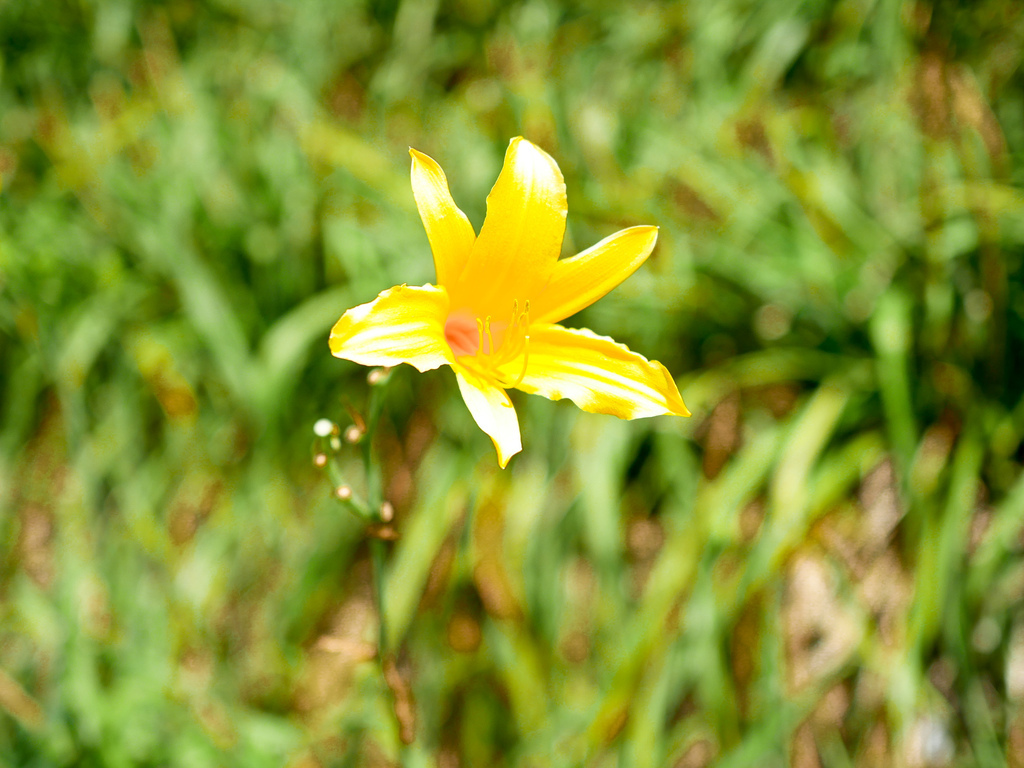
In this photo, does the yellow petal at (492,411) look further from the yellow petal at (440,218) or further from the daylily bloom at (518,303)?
the yellow petal at (440,218)

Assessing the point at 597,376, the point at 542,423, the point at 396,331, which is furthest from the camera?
the point at 542,423

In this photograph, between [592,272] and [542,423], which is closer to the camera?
[592,272]

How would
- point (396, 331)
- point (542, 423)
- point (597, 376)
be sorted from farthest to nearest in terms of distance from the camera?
point (542, 423) → point (597, 376) → point (396, 331)

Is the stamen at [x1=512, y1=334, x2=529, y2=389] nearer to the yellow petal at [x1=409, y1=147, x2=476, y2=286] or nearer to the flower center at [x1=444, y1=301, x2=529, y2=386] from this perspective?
the flower center at [x1=444, y1=301, x2=529, y2=386]

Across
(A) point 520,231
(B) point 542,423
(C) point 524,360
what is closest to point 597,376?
(C) point 524,360

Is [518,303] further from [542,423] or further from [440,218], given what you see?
[542,423]

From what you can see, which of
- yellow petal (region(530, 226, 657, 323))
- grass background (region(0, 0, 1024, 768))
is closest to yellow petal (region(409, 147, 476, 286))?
yellow petal (region(530, 226, 657, 323))
